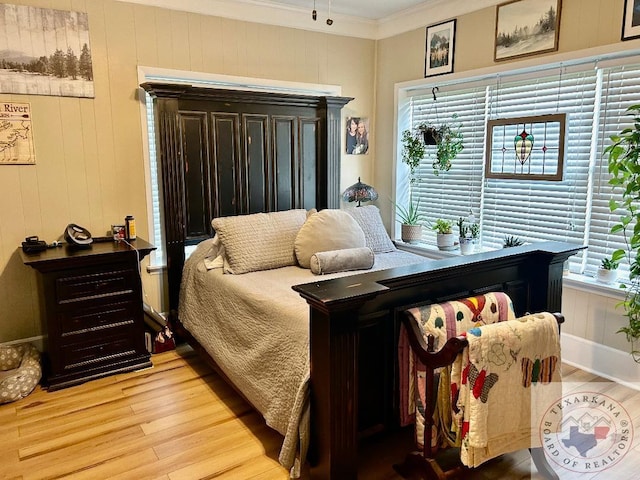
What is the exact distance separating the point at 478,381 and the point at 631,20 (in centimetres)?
239

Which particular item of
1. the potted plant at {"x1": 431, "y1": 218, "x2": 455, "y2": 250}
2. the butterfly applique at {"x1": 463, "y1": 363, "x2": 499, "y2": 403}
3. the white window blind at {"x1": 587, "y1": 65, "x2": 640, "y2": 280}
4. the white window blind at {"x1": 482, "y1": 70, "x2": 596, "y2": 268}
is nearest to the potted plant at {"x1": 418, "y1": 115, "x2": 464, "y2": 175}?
the white window blind at {"x1": 482, "y1": 70, "x2": 596, "y2": 268}

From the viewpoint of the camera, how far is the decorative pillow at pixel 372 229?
364 cm

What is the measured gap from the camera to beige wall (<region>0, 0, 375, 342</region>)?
126 inches

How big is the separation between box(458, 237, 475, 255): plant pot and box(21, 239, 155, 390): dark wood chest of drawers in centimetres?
240

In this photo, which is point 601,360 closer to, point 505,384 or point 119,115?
point 505,384

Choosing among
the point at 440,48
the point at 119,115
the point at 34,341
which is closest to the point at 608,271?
the point at 440,48

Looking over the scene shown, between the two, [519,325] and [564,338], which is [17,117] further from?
[564,338]

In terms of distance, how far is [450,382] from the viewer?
6.35ft

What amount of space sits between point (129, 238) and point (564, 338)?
124 inches

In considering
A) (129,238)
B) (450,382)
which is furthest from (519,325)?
(129,238)

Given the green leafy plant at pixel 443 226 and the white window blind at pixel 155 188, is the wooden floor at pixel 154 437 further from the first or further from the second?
the green leafy plant at pixel 443 226

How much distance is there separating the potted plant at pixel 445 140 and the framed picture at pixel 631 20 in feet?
4.52

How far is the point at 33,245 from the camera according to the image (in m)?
3.12

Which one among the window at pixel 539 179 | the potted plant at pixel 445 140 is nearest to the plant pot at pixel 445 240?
the window at pixel 539 179
